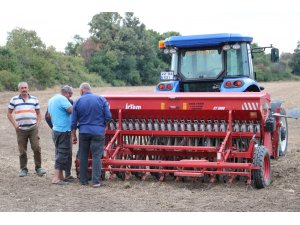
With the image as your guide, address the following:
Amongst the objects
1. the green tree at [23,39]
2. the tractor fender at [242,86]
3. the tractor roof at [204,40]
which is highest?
the green tree at [23,39]

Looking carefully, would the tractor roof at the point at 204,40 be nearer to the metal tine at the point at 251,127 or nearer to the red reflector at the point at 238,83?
the red reflector at the point at 238,83

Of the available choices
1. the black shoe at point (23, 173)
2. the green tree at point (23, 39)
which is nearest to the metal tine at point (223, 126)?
the black shoe at point (23, 173)

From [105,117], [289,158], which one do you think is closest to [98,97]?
[105,117]

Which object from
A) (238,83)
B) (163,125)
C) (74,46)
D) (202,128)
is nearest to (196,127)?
(202,128)

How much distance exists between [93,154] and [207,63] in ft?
9.32

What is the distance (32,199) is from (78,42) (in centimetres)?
4570

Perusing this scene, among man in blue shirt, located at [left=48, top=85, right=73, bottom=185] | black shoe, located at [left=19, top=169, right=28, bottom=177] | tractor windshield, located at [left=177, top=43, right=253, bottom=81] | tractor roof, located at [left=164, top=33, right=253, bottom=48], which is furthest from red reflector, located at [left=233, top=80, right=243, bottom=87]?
black shoe, located at [left=19, top=169, right=28, bottom=177]

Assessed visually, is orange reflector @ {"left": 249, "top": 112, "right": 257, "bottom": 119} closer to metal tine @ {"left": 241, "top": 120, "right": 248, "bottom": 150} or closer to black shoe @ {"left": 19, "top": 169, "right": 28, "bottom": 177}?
metal tine @ {"left": 241, "top": 120, "right": 248, "bottom": 150}

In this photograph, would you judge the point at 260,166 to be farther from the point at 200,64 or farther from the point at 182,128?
the point at 200,64

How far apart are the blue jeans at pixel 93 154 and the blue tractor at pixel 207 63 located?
6.74 ft

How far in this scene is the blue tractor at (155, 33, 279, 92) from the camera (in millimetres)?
9195

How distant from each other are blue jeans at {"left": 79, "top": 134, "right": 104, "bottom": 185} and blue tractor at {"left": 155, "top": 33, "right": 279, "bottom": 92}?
2.06m

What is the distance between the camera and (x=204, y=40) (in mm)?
9195

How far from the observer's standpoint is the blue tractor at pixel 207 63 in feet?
30.2
